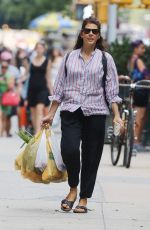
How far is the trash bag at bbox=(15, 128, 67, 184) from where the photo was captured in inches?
408

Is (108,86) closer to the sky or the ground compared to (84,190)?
closer to the sky

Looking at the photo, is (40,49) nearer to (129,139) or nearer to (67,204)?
(129,139)

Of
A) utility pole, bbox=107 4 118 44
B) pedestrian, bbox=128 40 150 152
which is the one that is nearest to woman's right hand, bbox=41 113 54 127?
pedestrian, bbox=128 40 150 152

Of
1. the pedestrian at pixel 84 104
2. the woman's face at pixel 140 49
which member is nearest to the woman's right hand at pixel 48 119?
the pedestrian at pixel 84 104

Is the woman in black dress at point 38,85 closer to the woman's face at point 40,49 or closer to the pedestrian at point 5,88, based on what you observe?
the woman's face at point 40,49

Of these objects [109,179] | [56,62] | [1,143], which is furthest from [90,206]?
[56,62]

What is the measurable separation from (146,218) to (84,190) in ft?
2.11

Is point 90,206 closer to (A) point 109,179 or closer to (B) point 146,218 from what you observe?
(B) point 146,218

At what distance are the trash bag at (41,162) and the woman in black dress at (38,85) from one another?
998cm

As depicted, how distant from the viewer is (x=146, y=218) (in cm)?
1005

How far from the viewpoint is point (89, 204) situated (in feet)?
35.9

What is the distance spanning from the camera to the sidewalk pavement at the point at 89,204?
31.3 feet

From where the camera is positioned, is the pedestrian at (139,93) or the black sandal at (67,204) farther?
the pedestrian at (139,93)

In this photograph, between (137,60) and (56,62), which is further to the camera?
(56,62)
